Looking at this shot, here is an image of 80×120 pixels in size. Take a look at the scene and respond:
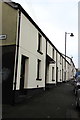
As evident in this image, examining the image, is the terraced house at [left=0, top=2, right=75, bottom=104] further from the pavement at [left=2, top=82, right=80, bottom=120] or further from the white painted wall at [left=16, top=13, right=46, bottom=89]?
the pavement at [left=2, top=82, right=80, bottom=120]

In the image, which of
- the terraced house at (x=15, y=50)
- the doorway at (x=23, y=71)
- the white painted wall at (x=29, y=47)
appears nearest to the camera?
the terraced house at (x=15, y=50)

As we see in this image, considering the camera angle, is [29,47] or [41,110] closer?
[41,110]

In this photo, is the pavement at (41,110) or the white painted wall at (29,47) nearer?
the pavement at (41,110)

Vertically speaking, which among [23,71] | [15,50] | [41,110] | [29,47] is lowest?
[41,110]

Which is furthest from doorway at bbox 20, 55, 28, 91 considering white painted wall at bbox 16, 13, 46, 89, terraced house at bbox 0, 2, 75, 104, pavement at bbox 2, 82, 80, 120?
pavement at bbox 2, 82, 80, 120

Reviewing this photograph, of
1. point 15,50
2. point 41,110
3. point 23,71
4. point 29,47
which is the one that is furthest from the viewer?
point 29,47

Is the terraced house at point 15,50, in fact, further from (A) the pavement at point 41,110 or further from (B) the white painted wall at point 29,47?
(A) the pavement at point 41,110

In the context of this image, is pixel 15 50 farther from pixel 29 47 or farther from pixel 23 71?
pixel 29 47

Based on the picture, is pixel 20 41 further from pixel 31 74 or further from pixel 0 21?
pixel 31 74

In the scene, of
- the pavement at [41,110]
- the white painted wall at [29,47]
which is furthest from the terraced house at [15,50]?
the pavement at [41,110]

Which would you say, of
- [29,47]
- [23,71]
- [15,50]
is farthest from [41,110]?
[29,47]

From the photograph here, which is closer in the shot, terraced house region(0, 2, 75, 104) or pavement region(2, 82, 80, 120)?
pavement region(2, 82, 80, 120)

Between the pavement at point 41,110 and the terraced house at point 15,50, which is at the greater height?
the terraced house at point 15,50

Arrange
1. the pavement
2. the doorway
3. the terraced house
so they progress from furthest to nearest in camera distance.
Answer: the doorway < the terraced house < the pavement
